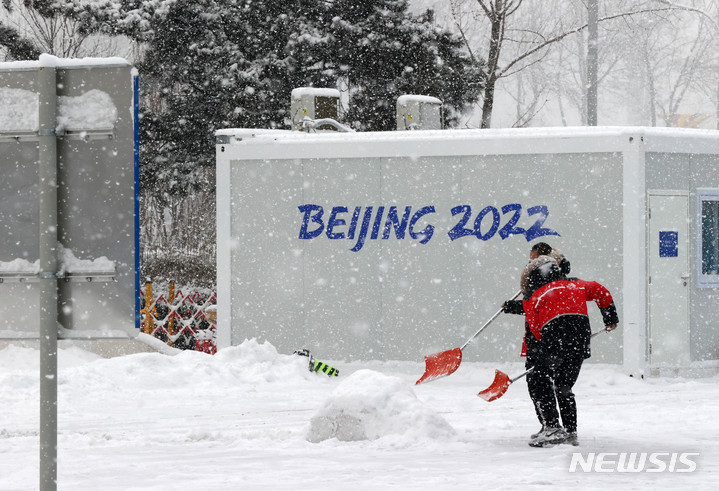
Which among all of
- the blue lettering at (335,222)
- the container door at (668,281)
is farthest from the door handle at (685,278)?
the blue lettering at (335,222)

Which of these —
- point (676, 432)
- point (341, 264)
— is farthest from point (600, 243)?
point (676, 432)

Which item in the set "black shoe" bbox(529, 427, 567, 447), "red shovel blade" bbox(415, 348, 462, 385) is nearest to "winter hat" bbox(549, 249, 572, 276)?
"black shoe" bbox(529, 427, 567, 447)

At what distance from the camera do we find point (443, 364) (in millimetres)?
10336

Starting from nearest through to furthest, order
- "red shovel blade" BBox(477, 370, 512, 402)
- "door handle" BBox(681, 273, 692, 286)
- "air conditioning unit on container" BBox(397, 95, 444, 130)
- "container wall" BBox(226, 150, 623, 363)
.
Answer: "red shovel blade" BBox(477, 370, 512, 402) < "container wall" BBox(226, 150, 623, 363) < "door handle" BBox(681, 273, 692, 286) < "air conditioning unit on container" BBox(397, 95, 444, 130)

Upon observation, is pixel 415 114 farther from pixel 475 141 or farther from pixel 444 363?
pixel 444 363

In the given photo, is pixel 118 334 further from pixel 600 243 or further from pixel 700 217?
pixel 700 217

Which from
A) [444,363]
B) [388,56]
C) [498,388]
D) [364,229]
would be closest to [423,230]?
[364,229]

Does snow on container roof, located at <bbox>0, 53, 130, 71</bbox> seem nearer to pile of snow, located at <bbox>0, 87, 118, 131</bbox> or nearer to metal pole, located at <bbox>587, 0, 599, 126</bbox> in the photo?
pile of snow, located at <bbox>0, 87, 118, 131</bbox>

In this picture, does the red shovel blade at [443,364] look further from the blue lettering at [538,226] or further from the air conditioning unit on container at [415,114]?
the air conditioning unit on container at [415,114]

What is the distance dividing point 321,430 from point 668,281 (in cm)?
621

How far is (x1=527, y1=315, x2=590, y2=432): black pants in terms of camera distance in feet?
26.9

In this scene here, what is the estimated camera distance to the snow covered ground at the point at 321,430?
7.09m

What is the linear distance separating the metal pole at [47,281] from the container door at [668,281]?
33.6 ft

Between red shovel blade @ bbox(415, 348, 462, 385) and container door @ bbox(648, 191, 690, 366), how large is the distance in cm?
365
